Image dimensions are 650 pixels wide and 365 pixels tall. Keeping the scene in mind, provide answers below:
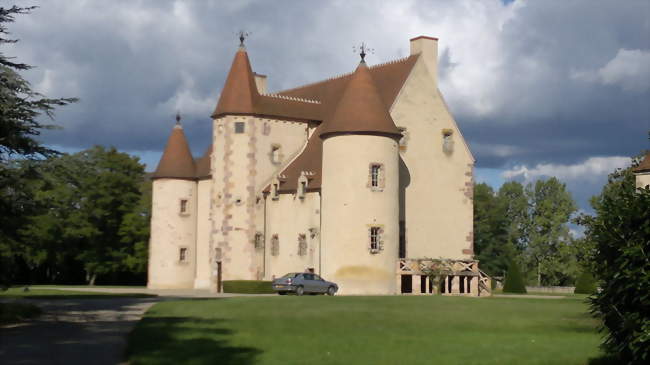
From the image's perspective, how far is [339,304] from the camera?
29.0 m

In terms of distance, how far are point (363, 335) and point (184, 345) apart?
4120 millimetres

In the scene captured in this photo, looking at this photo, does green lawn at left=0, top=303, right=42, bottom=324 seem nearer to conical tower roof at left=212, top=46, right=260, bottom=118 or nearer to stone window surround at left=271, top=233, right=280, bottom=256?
stone window surround at left=271, top=233, right=280, bottom=256

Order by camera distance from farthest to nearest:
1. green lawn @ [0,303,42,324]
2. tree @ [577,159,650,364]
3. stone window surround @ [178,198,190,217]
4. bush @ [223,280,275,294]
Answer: stone window surround @ [178,198,190,217]
bush @ [223,280,275,294]
green lawn @ [0,303,42,324]
tree @ [577,159,650,364]

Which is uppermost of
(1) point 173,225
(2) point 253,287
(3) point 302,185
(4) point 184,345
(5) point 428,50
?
(5) point 428,50

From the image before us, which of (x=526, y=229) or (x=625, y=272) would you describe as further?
(x=526, y=229)

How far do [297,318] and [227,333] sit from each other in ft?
13.6

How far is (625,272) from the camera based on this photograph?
50.9 feet

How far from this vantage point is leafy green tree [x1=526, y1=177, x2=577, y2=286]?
79456mm

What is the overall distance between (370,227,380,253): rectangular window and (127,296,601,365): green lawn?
1562cm

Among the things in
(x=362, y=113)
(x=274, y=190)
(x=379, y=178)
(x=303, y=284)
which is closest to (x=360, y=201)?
(x=379, y=178)

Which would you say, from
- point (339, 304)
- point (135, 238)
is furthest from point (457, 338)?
point (135, 238)

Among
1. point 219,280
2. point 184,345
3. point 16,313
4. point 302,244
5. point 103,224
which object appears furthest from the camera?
point 103,224

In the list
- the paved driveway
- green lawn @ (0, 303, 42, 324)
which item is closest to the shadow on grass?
the paved driveway

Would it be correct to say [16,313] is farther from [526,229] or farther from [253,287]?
[526,229]
